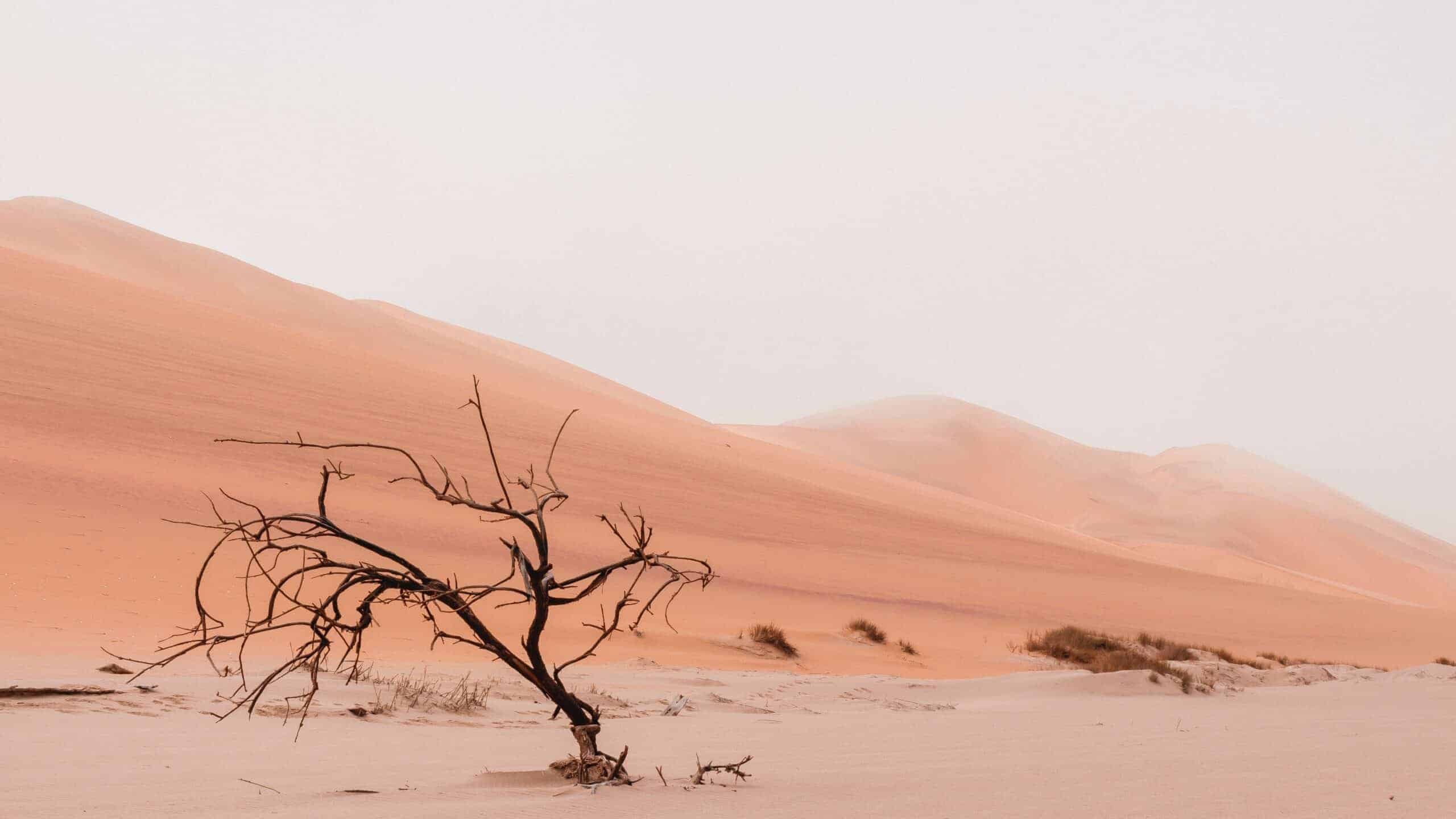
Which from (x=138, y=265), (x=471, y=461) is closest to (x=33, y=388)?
(x=471, y=461)

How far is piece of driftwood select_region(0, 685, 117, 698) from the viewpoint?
5.00 m

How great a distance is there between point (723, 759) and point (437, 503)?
1349cm

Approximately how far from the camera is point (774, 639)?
1223cm

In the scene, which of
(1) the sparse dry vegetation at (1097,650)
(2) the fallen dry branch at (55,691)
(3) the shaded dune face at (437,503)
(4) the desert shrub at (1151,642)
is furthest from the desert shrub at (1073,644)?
(2) the fallen dry branch at (55,691)

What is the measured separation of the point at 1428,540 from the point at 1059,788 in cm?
8859

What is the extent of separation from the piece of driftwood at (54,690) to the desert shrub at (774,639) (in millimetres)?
7808

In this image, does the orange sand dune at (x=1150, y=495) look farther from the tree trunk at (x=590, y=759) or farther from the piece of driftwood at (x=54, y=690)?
the tree trunk at (x=590, y=759)

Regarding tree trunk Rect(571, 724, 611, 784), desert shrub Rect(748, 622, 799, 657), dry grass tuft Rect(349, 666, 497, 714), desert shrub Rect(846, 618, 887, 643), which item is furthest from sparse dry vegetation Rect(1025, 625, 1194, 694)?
tree trunk Rect(571, 724, 611, 784)

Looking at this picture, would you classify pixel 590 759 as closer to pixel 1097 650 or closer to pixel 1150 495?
pixel 1097 650

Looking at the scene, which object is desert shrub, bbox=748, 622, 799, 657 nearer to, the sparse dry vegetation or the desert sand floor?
the sparse dry vegetation

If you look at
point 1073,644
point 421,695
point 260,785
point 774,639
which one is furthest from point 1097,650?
point 260,785

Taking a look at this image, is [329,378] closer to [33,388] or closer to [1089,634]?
[33,388]

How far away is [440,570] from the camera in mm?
13664

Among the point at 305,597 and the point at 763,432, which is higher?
the point at 763,432
